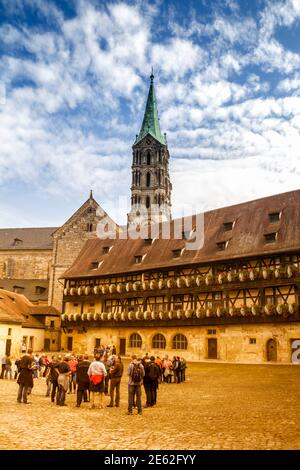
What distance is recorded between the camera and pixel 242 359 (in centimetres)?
3253

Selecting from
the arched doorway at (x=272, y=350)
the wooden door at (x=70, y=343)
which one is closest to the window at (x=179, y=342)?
the arched doorway at (x=272, y=350)

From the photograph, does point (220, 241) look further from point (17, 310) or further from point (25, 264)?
point (25, 264)

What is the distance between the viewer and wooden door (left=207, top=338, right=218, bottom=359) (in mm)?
34219

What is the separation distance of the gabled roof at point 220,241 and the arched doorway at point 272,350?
637 cm

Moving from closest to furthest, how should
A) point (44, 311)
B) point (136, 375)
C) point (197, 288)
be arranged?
1. point (136, 375)
2. point (197, 288)
3. point (44, 311)

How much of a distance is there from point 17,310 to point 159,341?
1467 centimetres

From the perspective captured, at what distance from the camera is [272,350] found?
104 feet

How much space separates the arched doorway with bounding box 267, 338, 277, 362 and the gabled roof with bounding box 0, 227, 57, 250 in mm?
39964

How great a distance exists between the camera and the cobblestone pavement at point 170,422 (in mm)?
8945

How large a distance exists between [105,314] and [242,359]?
13.1 meters

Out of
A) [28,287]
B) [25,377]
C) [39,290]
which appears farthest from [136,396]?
[28,287]

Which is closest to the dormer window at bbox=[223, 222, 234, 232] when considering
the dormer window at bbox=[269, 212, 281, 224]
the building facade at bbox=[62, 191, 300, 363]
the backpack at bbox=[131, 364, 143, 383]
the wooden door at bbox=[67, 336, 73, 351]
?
the building facade at bbox=[62, 191, 300, 363]
